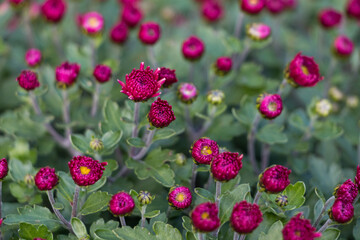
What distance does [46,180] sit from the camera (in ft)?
4.83

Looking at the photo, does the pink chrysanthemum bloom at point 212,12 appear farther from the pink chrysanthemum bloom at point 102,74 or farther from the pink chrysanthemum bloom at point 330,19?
the pink chrysanthemum bloom at point 102,74

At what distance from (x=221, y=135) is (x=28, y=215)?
0.96 meters

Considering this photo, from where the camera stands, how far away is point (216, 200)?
1418mm

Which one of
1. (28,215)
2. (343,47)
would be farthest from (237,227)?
(343,47)

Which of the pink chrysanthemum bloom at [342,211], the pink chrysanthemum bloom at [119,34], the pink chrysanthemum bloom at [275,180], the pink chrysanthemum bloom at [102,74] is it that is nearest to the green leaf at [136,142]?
the pink chrysanthemum bloom at [102,74]

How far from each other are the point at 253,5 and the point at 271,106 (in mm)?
829

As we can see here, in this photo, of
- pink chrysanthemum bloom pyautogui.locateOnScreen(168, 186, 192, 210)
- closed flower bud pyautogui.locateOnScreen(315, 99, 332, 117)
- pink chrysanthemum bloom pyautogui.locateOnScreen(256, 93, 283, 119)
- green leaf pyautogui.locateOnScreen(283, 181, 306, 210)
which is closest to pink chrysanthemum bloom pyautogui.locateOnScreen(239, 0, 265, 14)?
closed flower bud pyautogui.locateOnScreen(315, 99, 332, 117)

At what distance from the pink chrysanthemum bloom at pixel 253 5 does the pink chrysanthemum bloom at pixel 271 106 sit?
0.77 meters

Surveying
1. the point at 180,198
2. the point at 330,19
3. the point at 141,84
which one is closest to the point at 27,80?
the point at 141,84

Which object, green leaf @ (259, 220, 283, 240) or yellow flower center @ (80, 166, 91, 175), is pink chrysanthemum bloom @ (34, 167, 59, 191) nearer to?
yellow flower center @ (80, 166, 91, 175)

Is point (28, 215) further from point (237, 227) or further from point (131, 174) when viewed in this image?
point (237, 227)

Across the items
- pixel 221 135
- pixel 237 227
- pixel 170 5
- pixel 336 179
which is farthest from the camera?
pixel 170 5

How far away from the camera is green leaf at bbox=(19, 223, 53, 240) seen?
1460mm

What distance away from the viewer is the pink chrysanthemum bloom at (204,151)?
4.75 feet
